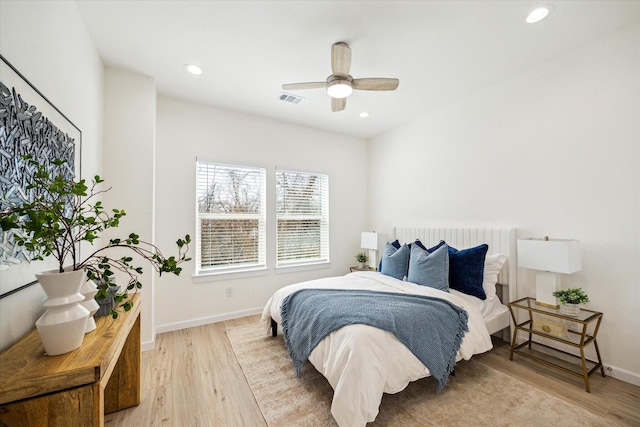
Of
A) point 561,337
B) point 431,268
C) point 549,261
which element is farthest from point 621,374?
point 431,268

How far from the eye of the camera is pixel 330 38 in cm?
229

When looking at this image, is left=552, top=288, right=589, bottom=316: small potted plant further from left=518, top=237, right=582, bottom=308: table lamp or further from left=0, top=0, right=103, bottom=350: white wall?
left=0, top=0, right=103, bottom=350: white wall

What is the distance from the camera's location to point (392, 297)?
233 centimetres

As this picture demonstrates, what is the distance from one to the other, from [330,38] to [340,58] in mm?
247

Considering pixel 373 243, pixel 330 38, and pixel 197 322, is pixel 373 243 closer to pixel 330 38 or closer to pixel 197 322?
pixel 197 322

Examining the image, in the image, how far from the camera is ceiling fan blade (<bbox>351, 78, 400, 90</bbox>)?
2.36 m

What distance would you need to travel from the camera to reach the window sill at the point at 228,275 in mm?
3482

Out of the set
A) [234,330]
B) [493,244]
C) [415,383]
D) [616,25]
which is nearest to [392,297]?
[415,383]

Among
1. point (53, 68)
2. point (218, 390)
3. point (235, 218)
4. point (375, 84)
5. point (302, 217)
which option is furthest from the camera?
point (302, 217)

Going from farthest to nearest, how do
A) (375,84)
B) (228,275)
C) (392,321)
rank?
(228,275) < (375,84) < (392,321)

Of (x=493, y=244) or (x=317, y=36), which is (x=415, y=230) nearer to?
(x=493, y=244)

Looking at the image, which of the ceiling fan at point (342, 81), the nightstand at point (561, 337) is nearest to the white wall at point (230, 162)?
the ceiling fan at point (342, 81)

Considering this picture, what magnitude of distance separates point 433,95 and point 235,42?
2415mm

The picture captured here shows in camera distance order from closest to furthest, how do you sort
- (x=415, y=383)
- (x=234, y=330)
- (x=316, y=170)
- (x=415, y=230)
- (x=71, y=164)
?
(x=71, y=164) < (x=415, y=383) < (x=234, y=330) < (x=415, y=230) < (x=316, y=170)
